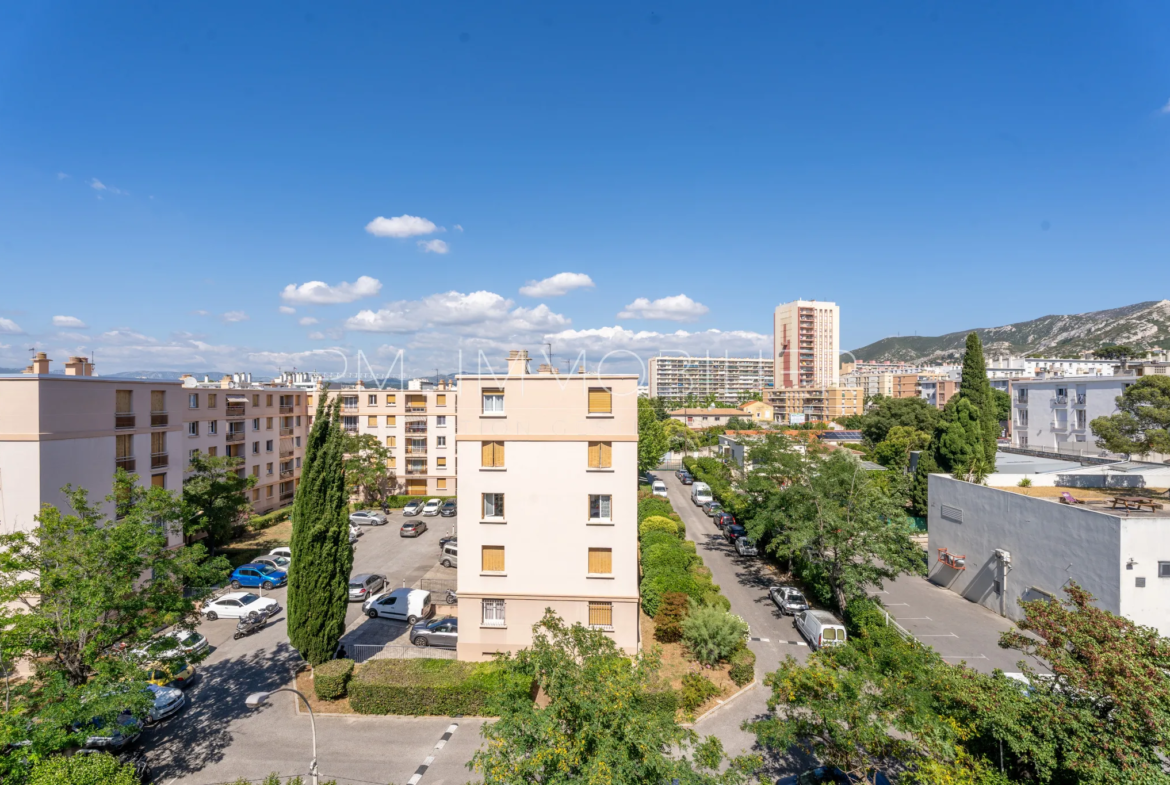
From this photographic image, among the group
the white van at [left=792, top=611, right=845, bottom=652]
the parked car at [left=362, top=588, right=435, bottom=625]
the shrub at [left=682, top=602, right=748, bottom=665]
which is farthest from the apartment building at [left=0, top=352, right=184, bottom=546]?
the white van at [left=792, top=611, right=845, bottom=652]

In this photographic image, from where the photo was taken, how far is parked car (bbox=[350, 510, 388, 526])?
44.1 meters

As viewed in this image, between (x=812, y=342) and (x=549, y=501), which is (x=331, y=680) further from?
(x=812, y=342)

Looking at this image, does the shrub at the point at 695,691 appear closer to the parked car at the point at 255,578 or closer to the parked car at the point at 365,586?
the parked car at the point at 365,586

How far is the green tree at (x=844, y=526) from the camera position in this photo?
77.1ft

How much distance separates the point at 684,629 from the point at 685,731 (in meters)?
10.5

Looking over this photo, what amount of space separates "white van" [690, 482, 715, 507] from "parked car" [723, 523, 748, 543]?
37.8 ft

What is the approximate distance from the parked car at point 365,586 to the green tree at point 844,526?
22131 millimetres

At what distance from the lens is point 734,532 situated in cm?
3875

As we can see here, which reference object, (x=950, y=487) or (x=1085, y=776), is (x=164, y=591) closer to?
(x=1085, y=776)

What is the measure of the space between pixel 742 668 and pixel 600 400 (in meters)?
12.0

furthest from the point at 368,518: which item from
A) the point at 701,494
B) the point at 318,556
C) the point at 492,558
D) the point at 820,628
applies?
the point at 820,628

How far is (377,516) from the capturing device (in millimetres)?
44469

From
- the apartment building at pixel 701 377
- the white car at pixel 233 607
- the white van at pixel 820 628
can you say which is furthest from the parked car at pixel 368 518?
the apartment building at pixel 701 377

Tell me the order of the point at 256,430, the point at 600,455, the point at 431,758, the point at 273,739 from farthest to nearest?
the point at 256,430 → the point at 600,455 → the point at 273,739 → the point at 431,758
